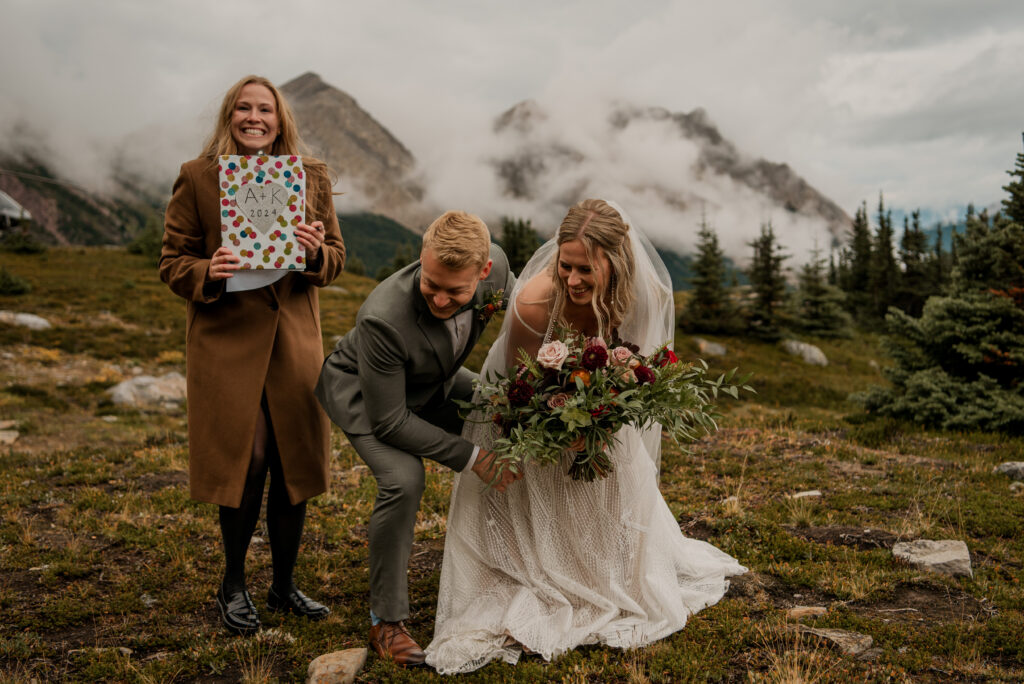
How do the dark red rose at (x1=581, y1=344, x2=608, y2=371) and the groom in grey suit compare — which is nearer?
the groom in grey suit

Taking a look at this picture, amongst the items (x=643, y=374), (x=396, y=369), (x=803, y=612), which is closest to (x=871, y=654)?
(x=803, y=612)

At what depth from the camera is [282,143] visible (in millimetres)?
4465

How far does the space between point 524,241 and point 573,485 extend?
40.5m

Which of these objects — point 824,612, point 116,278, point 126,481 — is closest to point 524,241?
point 116,278

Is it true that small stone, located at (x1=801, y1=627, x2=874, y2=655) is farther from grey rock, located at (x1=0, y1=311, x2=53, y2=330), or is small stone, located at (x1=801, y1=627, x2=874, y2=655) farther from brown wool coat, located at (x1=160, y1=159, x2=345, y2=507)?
grey rock, located at (x1=0, y1=311, x2=53, y2=330)

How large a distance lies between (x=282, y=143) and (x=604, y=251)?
223cm

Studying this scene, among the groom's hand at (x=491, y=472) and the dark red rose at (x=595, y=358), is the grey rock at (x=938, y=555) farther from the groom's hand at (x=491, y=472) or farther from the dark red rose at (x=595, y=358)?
the groom's hand at (x=491, y=472)

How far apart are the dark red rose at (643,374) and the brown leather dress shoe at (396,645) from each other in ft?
7.08

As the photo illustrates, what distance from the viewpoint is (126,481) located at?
798cm

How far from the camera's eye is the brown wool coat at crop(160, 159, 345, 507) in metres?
4.34

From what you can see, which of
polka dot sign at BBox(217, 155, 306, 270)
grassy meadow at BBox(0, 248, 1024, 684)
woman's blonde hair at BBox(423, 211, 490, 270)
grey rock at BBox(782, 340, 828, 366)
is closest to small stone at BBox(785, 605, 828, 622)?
grassy meadow at BBox(0, 248, 1024, 684)

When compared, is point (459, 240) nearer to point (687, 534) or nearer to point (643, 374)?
point (643, 374)

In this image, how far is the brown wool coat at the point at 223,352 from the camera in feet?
14.2

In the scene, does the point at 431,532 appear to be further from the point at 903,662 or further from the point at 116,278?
the point at 116,278
